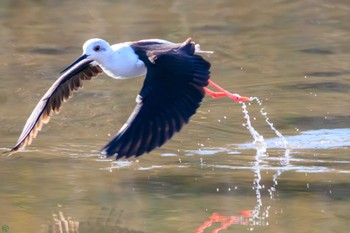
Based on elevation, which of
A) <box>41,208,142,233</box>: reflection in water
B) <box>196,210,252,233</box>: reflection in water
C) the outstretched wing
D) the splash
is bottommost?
the splash

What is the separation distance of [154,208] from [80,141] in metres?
2.67

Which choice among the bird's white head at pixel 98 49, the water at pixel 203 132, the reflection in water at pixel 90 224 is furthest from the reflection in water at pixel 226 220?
the bird's white head at pixel 98 49

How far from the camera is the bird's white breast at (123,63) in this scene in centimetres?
890

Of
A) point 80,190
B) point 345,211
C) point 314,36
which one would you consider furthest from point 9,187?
point 314,36

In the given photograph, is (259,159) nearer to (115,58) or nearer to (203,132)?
(203,132)

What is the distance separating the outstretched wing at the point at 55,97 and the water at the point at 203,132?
0.41m

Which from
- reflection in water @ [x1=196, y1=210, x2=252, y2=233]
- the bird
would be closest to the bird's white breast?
the bird

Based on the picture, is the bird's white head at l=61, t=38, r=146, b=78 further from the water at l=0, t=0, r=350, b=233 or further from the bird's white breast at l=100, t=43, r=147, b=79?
the water at l=0, t=0, r=350, b=233

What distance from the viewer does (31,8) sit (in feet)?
62.5

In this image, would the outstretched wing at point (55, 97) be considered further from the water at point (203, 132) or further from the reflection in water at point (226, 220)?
the reflection in water at point (226, 220)

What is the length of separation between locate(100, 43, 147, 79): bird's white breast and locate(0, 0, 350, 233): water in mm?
854

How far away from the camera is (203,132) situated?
11.0 meters

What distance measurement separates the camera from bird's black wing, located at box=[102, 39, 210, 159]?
7582 millimetres

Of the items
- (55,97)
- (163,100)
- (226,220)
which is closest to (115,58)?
(55,97)
